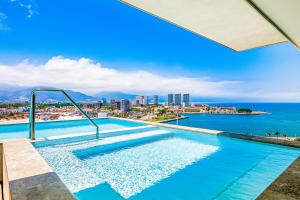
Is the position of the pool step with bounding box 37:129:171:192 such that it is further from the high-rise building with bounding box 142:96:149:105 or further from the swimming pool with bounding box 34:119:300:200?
the high-rise building with bounding box 142:96:149:105

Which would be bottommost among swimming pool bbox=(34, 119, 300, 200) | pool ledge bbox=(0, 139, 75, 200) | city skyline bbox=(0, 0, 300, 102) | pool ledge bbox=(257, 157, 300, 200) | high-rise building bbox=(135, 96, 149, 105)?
swimming pool bbox=(34, 119, 300, 200)

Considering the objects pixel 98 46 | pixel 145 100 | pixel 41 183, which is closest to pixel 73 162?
pixel 41 183

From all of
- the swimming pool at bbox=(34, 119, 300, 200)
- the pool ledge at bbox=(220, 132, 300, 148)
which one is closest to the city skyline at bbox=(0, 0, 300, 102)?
the pool ledge at bbox=(220, 132, 300, 148)

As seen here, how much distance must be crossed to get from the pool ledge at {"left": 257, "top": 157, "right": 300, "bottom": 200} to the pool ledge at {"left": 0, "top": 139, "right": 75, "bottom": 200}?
1.82 meters

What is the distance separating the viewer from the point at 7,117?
28.4 ft

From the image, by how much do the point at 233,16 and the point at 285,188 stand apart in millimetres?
2281

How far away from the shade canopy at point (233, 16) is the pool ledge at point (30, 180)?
2.35 m

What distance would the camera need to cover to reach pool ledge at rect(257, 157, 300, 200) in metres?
1.66

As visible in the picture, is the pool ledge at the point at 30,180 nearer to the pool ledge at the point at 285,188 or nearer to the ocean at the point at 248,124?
the pool ledge at the point at 285,188

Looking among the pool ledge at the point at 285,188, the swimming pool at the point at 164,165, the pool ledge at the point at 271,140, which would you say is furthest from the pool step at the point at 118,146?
the pool ledge at the point at 285,188

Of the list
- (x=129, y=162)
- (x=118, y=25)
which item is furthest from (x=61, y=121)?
(x=118, y=25)

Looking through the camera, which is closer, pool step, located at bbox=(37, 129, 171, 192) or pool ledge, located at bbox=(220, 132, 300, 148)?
pool step, located at bbox=(37, 129, 171, 192)

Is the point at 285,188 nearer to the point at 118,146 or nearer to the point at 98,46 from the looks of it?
the point at 118,146

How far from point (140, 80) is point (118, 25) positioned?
15.5 metres
